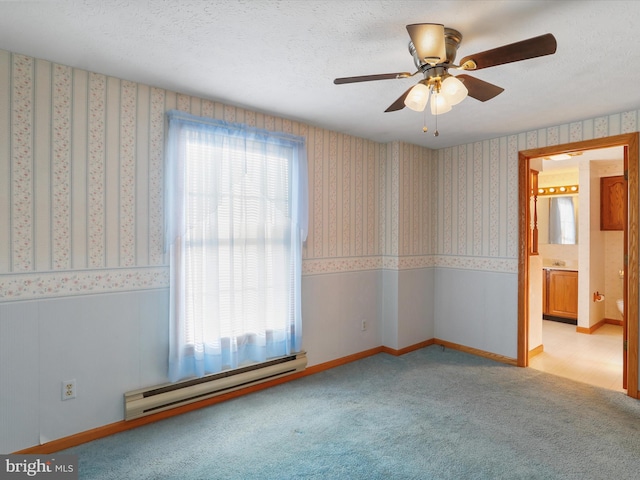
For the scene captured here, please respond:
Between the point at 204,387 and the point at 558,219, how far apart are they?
5966 millimetres

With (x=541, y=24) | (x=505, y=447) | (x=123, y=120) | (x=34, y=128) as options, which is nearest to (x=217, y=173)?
(x=123, y=120)

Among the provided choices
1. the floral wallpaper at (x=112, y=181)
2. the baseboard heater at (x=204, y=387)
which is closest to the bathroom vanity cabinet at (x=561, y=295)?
the floral wallpaper at (x=112, y=181)

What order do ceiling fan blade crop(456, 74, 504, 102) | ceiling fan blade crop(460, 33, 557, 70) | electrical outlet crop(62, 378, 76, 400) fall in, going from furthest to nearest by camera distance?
electrical outlet crop(62, 378, 76, 400) → ceiling fan blade crop(456, 74, 504, 102) → ceiling fan blade crop(460, 33, 557, 70)

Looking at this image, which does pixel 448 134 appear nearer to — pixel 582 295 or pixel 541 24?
pixel 541 24

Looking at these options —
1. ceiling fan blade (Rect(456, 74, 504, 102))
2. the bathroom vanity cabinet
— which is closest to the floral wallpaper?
ceiling fan blade (Rect(456, 74, 504, 102))

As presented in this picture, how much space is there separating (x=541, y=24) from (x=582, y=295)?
4.66 metres

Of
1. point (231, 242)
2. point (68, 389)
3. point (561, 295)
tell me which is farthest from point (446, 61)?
point (561, 295)

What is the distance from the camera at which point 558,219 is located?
6.16 metres

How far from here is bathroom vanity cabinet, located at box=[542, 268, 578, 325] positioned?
5613mm

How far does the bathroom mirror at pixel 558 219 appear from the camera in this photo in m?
6.02

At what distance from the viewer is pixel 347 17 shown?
184 cm

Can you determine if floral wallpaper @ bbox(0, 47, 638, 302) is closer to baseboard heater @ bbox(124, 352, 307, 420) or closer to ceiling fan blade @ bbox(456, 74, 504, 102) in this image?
baseboard heater @ bbox(124, 352, 307, 420)

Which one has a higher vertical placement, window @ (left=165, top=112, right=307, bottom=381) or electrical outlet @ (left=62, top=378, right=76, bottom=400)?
window @ (left=165, top=112, right=307, bottom=381)

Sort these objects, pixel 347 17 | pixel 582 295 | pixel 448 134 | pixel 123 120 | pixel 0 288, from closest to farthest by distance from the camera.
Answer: pixel 347 17
pixel 0 288
pixel 123 120
pixel 448 134
pixel 582 295
